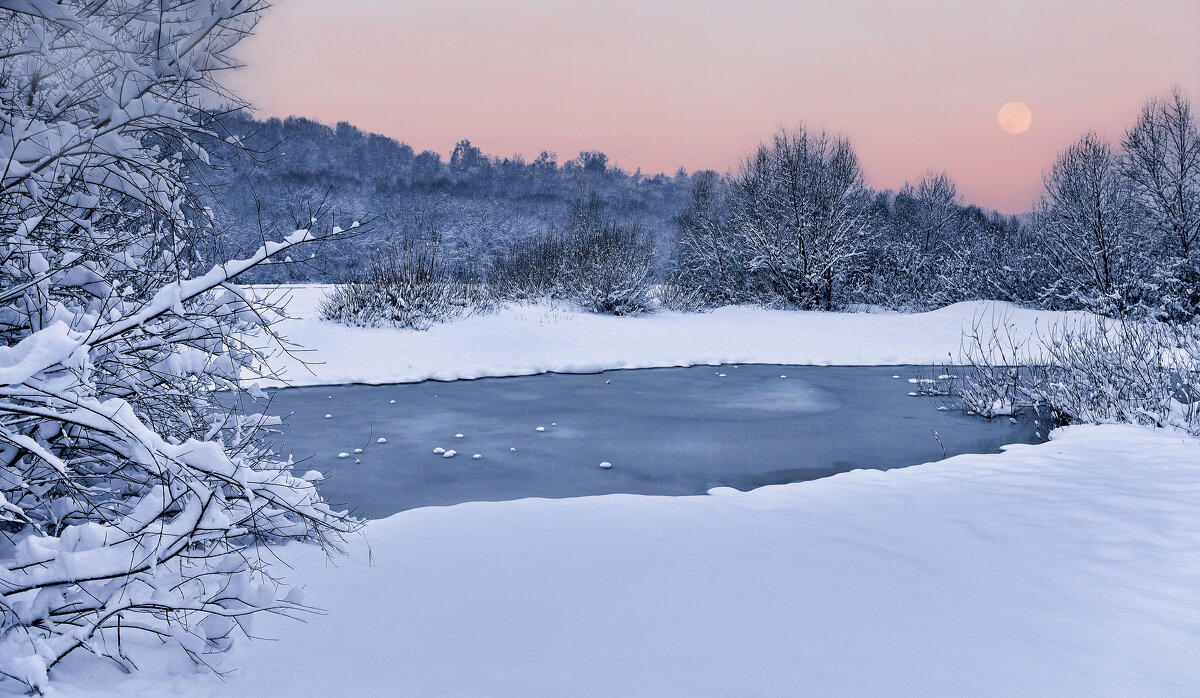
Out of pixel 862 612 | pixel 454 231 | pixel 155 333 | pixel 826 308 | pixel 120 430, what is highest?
pixel 454 231

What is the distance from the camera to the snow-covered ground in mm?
2105

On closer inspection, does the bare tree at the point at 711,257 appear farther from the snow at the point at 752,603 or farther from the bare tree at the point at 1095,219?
the snow at the point at 752,603

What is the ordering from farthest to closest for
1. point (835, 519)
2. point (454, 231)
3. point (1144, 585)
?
point (454, 231) → point (835, 519) → point (1144, 585)

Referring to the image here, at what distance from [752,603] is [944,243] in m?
24.8

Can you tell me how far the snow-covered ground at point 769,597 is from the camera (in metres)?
2.11

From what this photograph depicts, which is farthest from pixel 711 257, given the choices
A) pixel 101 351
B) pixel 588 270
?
pixel 101 351

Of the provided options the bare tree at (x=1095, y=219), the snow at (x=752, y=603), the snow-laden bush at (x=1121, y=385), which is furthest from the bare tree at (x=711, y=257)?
the snow at (x=752, y=603)

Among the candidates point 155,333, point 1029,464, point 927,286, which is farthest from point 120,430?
point 927,286

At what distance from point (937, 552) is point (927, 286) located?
894 inches

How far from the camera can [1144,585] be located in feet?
9.15

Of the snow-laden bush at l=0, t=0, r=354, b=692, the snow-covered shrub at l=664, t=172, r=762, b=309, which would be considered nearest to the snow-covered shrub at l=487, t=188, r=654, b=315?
the snow-covered shrub at l=664, t=172, r=762, b=309

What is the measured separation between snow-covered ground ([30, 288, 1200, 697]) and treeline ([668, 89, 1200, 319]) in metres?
11.2

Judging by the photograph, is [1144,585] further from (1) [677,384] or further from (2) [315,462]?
(1) [677,384]

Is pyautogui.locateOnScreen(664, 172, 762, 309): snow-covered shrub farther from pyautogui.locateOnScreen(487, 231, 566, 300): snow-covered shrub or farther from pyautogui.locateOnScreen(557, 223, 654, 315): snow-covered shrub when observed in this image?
pyautogui.locateOnScreen(487, 231, 566, 300): snow-covered shrub
